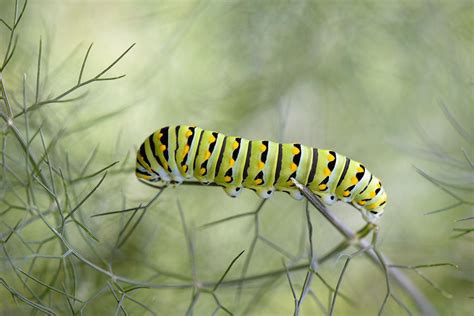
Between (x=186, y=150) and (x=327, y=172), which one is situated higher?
(x=186, y=150)

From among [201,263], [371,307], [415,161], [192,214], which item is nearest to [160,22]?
[192,214]

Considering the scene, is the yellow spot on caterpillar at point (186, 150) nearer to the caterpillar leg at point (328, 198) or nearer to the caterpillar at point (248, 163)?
the caterpillar at point (248, 163)

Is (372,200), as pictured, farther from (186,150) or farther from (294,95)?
(294,95)

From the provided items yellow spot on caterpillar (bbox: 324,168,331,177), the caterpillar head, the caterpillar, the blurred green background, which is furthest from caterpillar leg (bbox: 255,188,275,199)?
the blurred green background

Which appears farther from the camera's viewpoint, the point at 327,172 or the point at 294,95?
the point at 294,95

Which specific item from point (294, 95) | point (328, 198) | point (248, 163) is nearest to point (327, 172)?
point (328, 198)

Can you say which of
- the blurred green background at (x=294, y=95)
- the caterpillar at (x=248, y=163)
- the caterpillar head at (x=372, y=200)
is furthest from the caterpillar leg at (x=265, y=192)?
the blurred green background at (x=294, y=95)

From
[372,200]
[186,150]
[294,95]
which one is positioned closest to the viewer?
[186,150]

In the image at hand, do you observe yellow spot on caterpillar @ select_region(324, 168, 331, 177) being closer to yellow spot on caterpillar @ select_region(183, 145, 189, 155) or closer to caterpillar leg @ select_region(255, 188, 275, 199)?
caterpillar leg @ select_region(255, 188, 275, 199)
